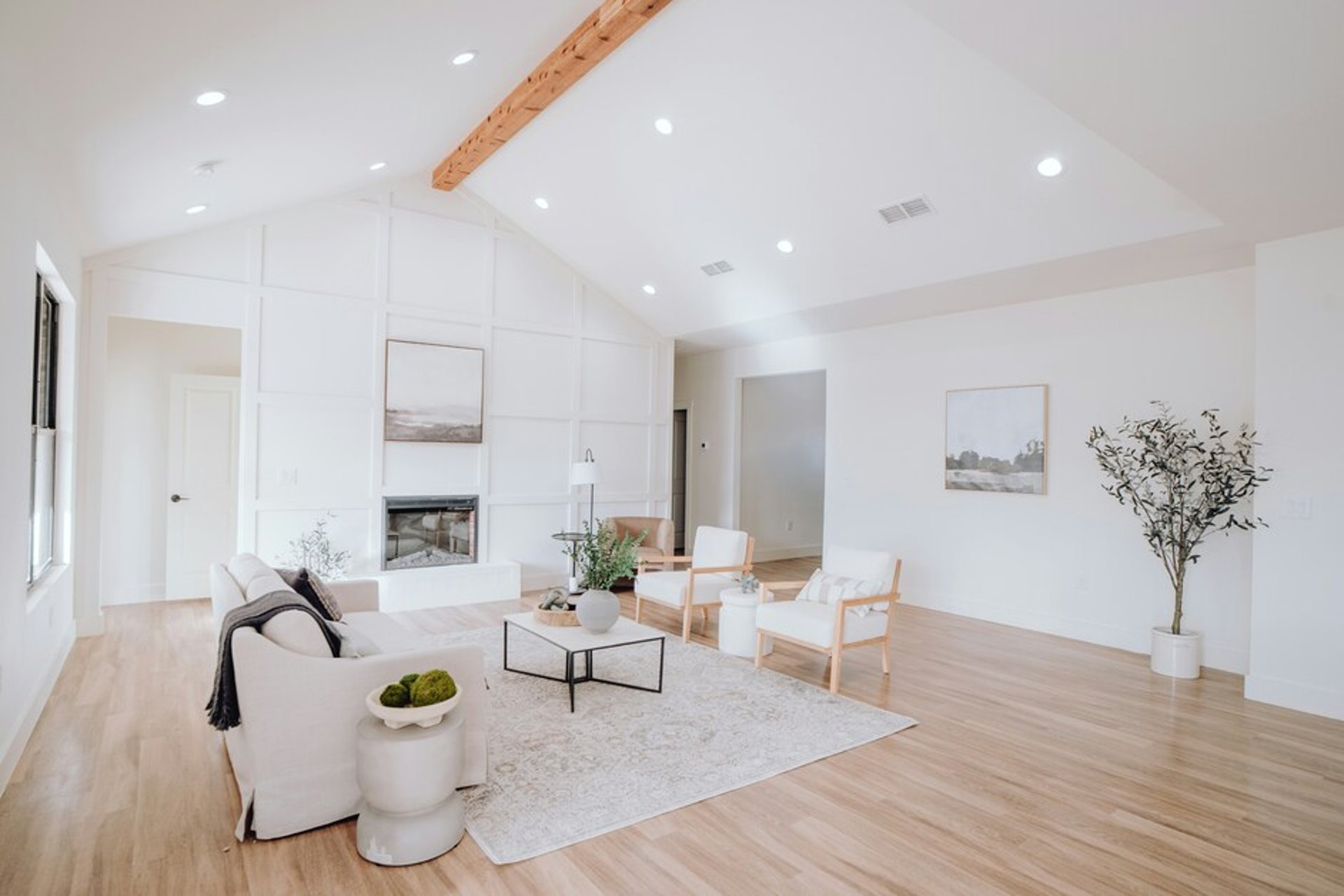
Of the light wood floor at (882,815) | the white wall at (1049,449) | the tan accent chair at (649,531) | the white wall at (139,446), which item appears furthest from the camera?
the tan accent chair at (649,531)

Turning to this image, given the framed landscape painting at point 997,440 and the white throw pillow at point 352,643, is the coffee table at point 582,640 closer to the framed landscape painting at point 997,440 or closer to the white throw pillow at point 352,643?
the white throw pillow at point 352,643

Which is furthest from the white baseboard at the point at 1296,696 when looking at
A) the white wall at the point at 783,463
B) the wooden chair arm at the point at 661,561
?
the white wall at the point at 783,463

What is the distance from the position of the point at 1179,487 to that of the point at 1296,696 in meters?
1.40

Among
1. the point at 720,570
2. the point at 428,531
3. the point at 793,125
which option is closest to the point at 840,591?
the point at 720,570

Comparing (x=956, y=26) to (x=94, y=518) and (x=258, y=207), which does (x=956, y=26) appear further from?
(x=94, y=518)

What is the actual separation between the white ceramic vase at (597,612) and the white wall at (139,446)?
484 cm

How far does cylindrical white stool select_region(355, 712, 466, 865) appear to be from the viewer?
2.44m

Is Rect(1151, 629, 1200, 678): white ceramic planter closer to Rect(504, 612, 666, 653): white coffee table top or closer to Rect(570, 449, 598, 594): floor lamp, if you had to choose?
Rect(504, 612, 666, 653): white coffee table top

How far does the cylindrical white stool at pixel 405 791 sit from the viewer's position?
244 centimetres

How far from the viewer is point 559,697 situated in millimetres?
4098

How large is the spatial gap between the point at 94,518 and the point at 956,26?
6.44 metres

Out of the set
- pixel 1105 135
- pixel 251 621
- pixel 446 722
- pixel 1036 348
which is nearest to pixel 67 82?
pixel 251 621

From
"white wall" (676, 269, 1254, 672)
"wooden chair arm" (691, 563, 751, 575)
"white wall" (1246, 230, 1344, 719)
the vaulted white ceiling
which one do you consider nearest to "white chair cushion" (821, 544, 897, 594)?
"wooden chair arm" (691, 563, 751, 575)

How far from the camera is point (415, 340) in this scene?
6922mm
